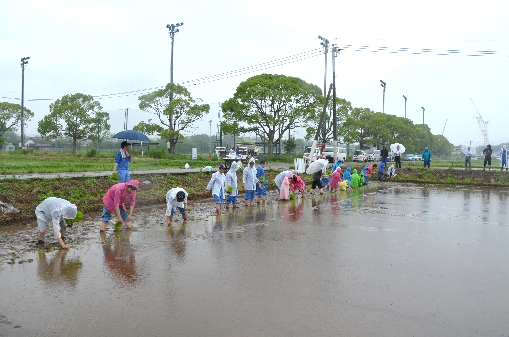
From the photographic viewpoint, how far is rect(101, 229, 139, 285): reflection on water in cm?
680

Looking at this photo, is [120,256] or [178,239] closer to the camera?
[120,256]

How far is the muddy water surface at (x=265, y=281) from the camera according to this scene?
5.02 m

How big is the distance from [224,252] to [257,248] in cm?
68

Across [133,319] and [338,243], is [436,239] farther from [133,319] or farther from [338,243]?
[133,319]

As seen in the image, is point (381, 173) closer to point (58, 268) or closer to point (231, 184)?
point (231, 184)

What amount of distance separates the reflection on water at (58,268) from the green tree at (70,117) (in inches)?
1583

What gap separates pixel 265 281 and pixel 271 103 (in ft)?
120

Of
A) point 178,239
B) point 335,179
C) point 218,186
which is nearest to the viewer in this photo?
point 178,239

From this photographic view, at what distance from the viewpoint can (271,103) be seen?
42469 mm

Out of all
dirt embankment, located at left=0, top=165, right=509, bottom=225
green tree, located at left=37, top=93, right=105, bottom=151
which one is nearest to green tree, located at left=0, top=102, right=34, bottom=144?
green tree, located at left=37, top=93, right=105, bottom=151

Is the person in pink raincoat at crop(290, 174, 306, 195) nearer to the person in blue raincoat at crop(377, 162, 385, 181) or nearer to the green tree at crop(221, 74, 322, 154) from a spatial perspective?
the person in blue raincoat at crop(377, 162, 385, 181)

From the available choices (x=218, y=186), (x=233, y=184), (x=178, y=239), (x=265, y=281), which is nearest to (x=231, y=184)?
(x=233, y=184)

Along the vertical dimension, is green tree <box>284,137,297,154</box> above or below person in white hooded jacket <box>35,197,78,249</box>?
above

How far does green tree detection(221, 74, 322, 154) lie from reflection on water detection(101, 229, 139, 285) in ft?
108
